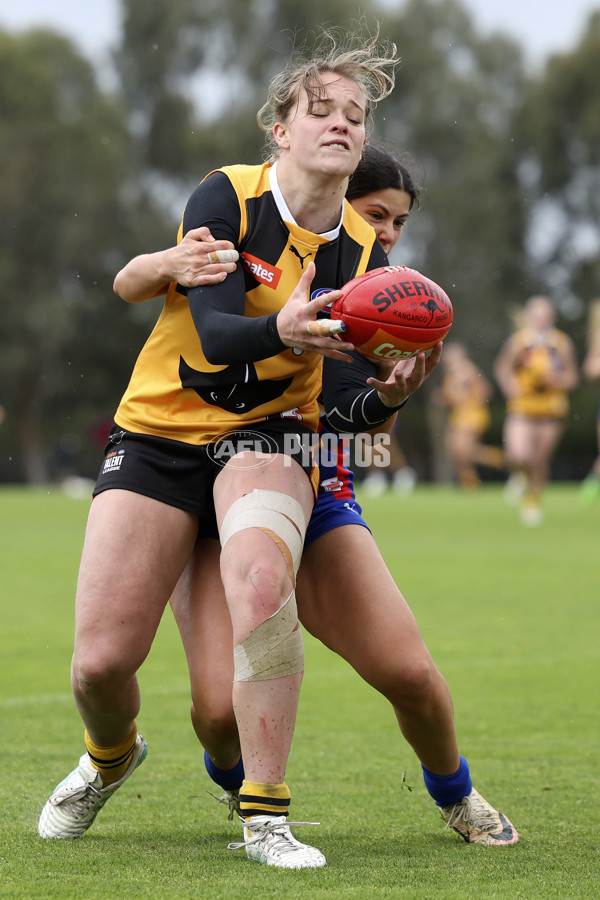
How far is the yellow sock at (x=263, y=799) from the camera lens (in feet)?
9.95

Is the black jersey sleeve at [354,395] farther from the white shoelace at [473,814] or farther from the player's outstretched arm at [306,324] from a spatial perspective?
the white shoelace at [473,814]

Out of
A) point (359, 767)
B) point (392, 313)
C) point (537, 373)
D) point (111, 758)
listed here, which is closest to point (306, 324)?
point (392, 313)

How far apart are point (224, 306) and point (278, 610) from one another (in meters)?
0.81

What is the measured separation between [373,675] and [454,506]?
1489 cm

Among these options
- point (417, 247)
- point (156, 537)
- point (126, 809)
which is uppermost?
point (417, 247)

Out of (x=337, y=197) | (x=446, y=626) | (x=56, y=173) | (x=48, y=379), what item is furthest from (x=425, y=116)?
(x=337, y=197)

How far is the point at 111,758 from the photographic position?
3.46m

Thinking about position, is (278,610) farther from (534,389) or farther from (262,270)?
(534,389)

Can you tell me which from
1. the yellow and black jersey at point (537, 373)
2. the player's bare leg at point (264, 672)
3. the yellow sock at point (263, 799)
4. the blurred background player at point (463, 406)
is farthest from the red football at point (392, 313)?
the blurred background player at point (463, 406)

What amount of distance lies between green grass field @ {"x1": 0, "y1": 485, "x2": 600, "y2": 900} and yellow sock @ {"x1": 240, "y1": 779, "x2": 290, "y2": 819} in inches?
5.4

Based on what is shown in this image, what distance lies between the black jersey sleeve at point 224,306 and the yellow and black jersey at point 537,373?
42.2 feet

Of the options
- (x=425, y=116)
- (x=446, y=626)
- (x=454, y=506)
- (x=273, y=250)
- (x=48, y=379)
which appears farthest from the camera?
(x=48, y=379)

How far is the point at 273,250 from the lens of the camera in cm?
336

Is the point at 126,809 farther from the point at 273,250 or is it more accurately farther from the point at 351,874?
the point at 273,250
